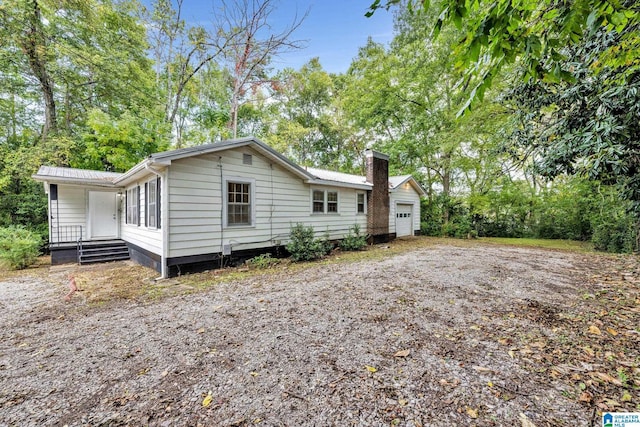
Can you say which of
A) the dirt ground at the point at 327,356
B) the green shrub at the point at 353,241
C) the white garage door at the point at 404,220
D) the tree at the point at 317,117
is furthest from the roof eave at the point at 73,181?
the tree at the point at 317,117

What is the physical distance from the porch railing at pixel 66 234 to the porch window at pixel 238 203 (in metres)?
5.99

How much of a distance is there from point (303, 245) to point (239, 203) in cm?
251

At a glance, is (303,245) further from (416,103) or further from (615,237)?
(416,103)

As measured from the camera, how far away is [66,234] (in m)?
9.23

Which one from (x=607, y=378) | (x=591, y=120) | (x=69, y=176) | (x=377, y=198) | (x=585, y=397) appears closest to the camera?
(x=585, y=397)

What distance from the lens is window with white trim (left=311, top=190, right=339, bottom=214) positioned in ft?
33.3

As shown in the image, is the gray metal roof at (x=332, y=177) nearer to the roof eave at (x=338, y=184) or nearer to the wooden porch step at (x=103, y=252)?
the roof eave at (x=338, y=184)

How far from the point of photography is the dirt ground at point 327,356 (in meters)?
2.06

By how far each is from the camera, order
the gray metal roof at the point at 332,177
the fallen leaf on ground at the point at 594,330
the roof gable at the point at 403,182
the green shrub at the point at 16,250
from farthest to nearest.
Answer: the roof gable at the point at 403,182 → the gray metal roof at the point at 332,177 → the green shrub at the point at 16,250 → the fallen leaf on ground at the point at 594,330

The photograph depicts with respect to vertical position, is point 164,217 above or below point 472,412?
above

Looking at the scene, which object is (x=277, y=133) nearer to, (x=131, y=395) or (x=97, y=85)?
(x=97, y=85)

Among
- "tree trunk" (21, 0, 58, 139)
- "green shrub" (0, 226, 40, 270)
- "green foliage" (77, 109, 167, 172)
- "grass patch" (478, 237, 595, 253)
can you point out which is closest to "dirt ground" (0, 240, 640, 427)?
"green shrub" (0, 226, 40, 270)
